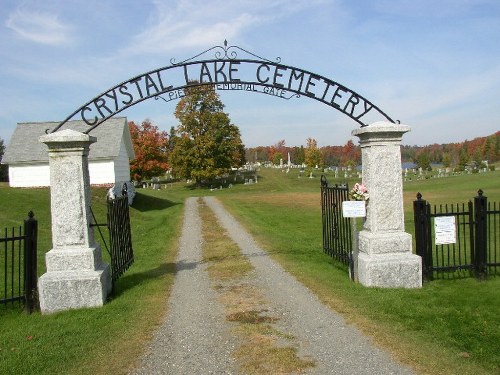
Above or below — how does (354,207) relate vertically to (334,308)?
above

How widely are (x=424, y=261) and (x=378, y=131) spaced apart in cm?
263

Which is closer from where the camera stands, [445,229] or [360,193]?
[360,193]

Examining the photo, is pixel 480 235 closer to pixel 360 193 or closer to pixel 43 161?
pixel 360 193

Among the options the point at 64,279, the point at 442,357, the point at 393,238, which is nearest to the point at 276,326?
the point at 442,357

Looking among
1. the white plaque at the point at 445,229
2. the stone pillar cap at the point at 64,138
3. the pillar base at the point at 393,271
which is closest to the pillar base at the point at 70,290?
the stone pillar cap at the point at 64,138

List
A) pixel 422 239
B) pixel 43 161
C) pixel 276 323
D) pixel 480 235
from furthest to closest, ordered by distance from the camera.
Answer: pixel 43 161
pixel 480 235
pixel 422 239
pixel 276 323

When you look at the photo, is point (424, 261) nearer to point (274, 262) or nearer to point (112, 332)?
point (274, 262)

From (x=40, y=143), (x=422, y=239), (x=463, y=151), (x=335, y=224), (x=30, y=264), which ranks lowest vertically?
(x=30, y=264)

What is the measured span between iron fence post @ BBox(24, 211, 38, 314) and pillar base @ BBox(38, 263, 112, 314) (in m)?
0.21

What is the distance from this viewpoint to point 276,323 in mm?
6223

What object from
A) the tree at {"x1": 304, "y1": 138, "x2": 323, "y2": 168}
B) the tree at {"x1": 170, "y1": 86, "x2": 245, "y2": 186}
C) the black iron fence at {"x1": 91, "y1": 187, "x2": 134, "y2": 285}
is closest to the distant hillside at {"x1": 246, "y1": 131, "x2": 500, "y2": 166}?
the tree at {"x1": 304, "y1": 138, "x2": 323, "y2": 168}

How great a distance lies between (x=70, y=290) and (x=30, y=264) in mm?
837

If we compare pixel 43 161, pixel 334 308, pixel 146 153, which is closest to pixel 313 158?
pixel 146 153

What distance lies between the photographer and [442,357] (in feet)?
16.0
